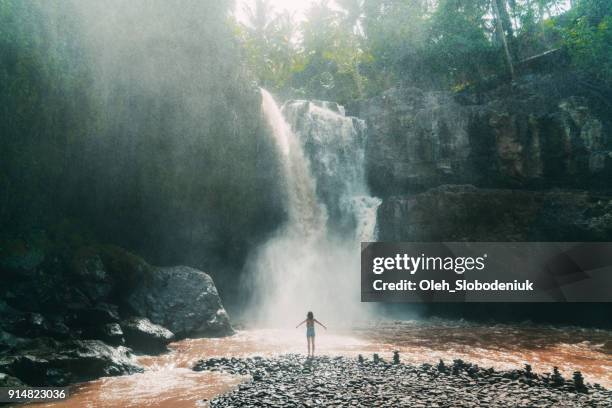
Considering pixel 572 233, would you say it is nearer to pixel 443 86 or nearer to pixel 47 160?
pixel 443 86

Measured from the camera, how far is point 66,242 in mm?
19359

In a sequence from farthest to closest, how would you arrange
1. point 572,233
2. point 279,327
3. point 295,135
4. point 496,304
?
point 295,135
point 496,304
point 572,233
point 279,327

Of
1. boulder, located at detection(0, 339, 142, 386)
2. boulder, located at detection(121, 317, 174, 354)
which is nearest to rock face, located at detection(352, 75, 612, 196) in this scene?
boulder, located at detection(121, 317, 174, 354)

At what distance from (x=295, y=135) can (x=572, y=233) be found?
62.5ft

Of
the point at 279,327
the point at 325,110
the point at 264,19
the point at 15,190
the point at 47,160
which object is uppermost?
the point at 264,19

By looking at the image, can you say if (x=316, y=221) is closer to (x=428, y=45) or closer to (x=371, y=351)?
(x=371, y=351)

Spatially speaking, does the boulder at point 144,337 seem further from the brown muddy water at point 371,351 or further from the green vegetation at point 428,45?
the green vegetation at point 428,45

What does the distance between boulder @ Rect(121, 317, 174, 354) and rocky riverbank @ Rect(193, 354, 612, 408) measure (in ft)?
11.1

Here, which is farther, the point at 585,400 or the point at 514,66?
the point at 514,66

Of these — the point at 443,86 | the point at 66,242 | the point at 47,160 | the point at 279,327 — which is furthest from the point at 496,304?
the point at 47,160

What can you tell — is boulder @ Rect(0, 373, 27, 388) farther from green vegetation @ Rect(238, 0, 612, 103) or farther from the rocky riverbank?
green vegetation @ Rect(238, 0, 612, 103)

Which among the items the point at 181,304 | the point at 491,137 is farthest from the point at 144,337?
the point at 491,137

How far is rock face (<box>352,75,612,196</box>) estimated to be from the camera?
2652 centimetres

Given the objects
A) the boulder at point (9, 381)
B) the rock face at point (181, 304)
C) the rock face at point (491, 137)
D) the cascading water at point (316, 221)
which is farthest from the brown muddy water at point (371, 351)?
the rock face at point (491, 137)
